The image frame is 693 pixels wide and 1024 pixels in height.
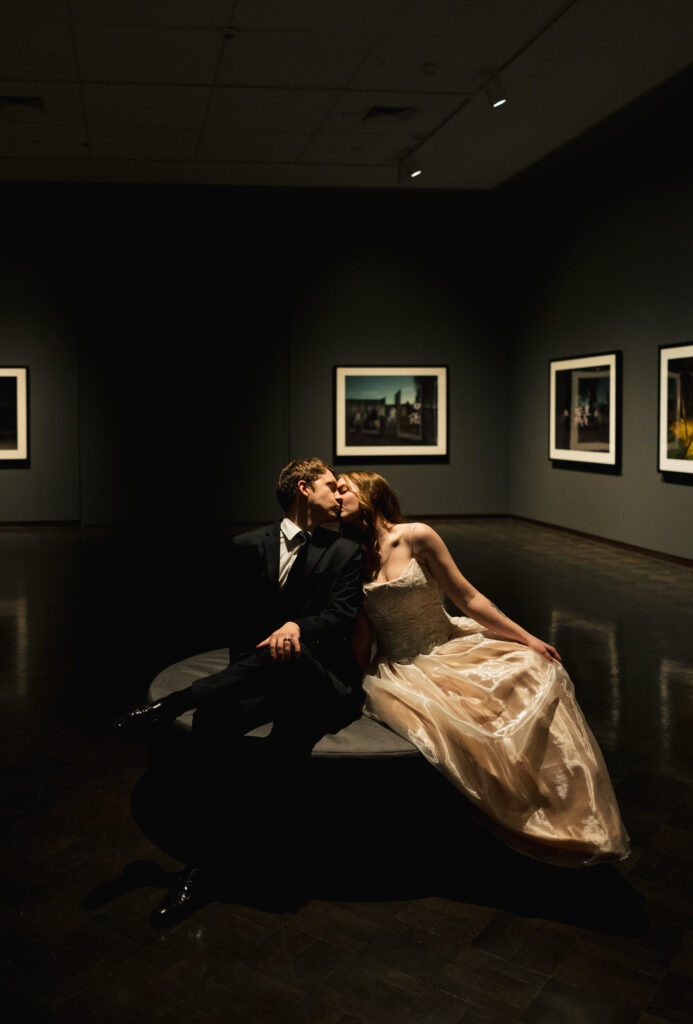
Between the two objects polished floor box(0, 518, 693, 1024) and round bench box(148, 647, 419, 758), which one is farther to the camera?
round bench box(148, 647, 419, 758)

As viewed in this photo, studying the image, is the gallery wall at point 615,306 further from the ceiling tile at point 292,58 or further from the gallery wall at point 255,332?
the ceiling tile at point 292,58

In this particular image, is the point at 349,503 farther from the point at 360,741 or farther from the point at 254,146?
the point at 254,146

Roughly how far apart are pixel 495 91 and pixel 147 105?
3.91 meters

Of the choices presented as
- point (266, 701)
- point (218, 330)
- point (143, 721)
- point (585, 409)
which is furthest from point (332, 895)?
point (218, 330)

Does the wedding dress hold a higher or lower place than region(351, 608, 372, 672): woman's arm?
lower

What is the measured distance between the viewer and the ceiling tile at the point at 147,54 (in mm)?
8914

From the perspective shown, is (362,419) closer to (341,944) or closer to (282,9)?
(282,9)

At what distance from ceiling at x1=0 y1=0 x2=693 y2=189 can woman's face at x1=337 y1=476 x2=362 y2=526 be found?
5693 mm

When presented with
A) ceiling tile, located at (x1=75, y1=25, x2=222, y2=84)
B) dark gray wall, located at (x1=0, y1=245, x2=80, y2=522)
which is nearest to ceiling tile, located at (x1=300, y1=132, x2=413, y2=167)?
ceiling tile, located at (x1=75, y1=25, x2=222, y2=84)

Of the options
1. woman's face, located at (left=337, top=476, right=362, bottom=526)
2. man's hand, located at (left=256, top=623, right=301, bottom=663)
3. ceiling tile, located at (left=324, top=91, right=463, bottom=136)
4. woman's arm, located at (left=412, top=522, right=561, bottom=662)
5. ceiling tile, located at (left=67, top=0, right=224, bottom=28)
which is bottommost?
man's hand, located at (left=256, top=623, right=301, bottom=663)

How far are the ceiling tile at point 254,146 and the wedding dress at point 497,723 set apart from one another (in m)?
9.35

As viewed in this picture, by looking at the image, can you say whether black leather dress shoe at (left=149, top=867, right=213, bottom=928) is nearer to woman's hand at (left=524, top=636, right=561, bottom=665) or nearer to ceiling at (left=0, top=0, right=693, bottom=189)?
woman's hand at (left=524, top=636, right=561, bottom=665)

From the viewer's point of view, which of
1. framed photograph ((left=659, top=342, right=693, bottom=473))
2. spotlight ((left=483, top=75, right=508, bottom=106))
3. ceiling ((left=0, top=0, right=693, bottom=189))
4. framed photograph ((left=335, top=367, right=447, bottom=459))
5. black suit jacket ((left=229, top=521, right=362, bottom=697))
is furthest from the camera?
framed photograph ((left=335, top=367, right=447, bottom=459))

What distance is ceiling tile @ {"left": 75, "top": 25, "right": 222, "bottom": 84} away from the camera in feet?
29.2
